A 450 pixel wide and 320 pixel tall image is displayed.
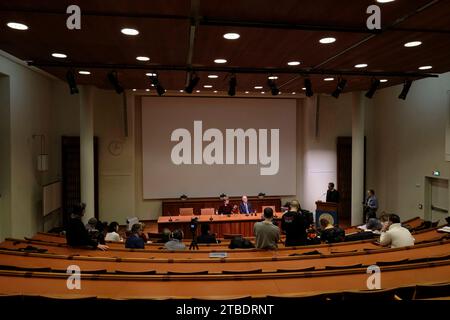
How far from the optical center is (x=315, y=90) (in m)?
10.4

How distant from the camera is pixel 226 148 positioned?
13352mm

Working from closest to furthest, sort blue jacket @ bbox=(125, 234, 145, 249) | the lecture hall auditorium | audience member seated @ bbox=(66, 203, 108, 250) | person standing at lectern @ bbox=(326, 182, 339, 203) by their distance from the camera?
1. the lecture hall auditorium
2. audience member seated @ bbox=(66, 203, 108, 250)
3. blue jacket @ bbox=(125, 234, 145, 249)
4. person standing at lectern @ bbox=(326, 182, 339, 203)

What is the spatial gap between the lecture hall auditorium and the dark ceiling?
35 mm

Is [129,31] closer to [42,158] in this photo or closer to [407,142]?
[42,158]

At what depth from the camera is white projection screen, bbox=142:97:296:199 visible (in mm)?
13008

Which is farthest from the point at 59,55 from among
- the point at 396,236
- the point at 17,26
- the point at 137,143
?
the point at 137,143

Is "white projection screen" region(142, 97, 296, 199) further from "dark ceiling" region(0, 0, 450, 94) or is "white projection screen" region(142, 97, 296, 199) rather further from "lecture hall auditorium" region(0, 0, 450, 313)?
"dark ceiling" region(0, 0, 450, 94)

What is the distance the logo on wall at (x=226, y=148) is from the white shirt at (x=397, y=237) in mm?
8033

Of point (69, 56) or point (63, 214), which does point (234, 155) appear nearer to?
point (63, 214)

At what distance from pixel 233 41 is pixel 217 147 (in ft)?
26.9

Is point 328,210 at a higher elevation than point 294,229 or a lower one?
lower

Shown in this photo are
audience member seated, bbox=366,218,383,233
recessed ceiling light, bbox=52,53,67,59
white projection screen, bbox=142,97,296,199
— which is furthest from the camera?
white projection screen, bbox=142,97,296,199

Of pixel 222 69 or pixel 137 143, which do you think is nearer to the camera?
pixel 222 69

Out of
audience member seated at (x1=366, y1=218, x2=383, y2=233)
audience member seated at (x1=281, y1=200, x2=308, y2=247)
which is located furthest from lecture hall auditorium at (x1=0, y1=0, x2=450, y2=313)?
audience member seated at (x1=281, y1=200, x2=308, y2=247)
